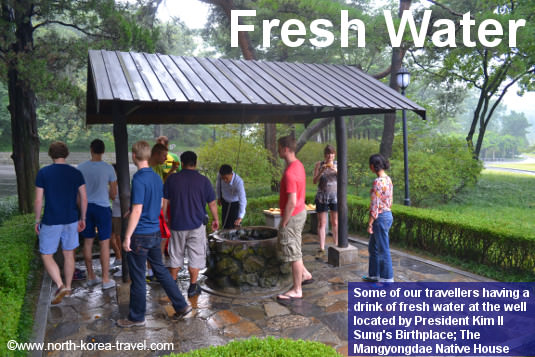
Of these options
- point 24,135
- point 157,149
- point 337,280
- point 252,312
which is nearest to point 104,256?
point 157,149

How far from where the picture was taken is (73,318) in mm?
4410

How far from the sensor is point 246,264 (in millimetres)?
5090

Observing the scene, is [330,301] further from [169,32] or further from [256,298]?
[169,32]

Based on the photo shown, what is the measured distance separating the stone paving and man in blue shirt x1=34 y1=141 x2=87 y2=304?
590mm

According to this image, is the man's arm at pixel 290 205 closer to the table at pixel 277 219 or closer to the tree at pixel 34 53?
the table at pixel 277 219

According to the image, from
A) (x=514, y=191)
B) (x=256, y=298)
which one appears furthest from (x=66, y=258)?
(x=514, y=191)

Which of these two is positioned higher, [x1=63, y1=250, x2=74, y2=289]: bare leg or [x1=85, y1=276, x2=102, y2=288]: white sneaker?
[x1=63, y1=250, x2=74, y2=289]: bare leg

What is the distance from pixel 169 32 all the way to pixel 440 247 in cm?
1171

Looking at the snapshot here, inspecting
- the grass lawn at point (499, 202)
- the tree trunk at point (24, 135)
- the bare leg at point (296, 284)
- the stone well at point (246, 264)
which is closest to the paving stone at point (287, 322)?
the bare leg at point (296, 284)

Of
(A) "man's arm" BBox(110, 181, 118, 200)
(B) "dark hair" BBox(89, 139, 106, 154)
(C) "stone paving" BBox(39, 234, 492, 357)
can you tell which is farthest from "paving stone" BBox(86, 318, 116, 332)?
(B) "dark hair" BBox(89, 139, 106, 154)

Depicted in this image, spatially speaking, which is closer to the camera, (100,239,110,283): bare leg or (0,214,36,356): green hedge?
(0,214,36,356): green hedge

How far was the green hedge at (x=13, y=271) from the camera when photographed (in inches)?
121
